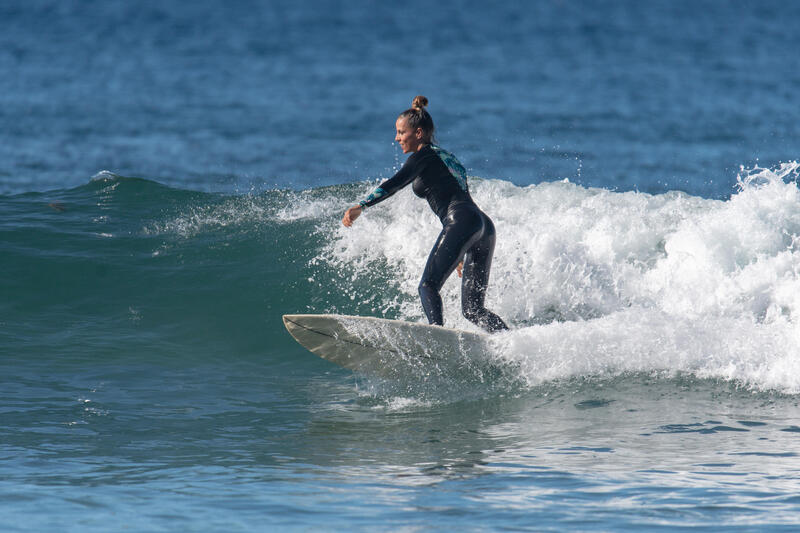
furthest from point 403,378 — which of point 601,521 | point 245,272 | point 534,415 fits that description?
point 245,272

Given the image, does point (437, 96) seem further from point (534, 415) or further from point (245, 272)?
point (534, 415)

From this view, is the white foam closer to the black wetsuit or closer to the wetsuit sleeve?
the black wetsuit

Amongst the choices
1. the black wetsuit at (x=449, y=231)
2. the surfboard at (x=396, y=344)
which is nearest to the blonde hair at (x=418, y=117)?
the black wetsuit at (x=449, y=231)

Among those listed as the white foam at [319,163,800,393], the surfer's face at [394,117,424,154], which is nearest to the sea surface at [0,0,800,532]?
the white foam at [319,163,800,393]

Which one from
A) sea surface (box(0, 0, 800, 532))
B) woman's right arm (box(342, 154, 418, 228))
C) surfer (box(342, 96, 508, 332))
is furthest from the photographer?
surfer (box(342, 96, 508, 332))

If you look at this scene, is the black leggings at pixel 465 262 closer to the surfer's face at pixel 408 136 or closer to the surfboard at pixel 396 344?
the surfboard at pixel 396 344

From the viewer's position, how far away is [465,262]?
20.9 ft

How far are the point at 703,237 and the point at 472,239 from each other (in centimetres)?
369

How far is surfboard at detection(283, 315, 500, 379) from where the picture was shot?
607 centimetres

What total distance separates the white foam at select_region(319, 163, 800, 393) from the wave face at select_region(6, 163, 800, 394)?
2 cm

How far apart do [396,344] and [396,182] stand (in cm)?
114

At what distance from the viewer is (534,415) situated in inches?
226

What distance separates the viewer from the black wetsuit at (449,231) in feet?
19.9

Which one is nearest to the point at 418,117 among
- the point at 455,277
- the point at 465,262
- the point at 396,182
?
the point at 396,182
